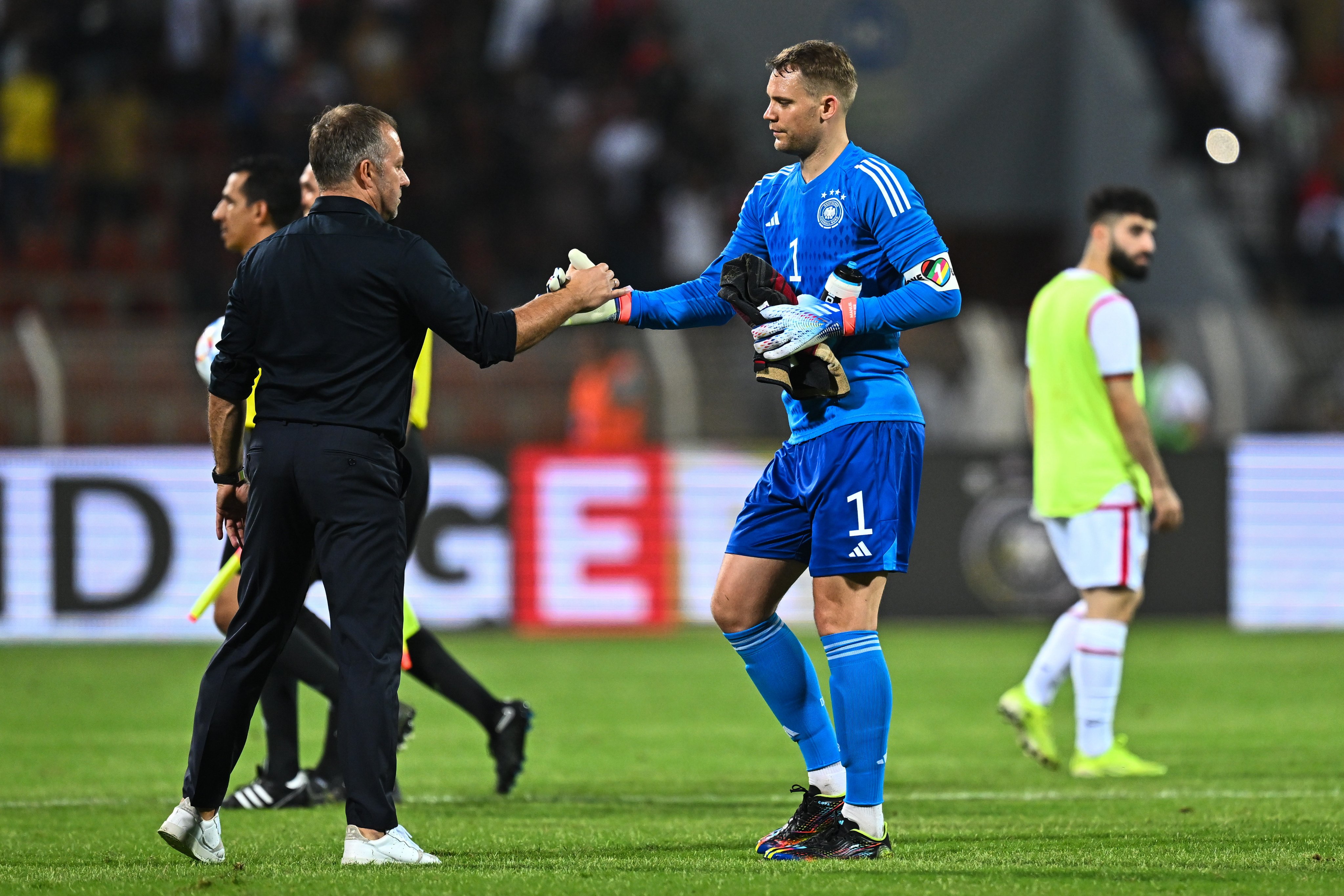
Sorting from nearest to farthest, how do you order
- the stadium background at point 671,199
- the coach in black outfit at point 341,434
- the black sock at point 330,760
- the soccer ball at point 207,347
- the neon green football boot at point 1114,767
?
the coach in black outfit at point 341,434
the soccer ball at point 207,347
the black sock at point 330,760
the neon green football boot at point 1114,767
the stadium background at point 671,199

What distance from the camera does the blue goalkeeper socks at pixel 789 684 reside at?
17.6ft

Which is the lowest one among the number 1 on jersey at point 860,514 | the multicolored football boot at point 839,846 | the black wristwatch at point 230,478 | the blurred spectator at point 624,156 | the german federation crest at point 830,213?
the multicolored football boot at point 839,846

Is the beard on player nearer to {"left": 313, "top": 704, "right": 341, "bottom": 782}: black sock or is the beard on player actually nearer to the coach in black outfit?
the coach in black outfit

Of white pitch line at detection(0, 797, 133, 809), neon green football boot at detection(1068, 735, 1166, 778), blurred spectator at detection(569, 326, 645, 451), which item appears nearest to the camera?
white pitch line at detection(0, 797, 133, 809)

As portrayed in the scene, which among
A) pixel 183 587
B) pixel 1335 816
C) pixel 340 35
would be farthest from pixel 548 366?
pixel 1335 816

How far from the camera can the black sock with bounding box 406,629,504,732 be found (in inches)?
271

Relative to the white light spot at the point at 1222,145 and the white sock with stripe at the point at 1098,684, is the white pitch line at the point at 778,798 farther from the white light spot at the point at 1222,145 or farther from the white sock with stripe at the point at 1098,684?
the white light spot at the point at 1222,145

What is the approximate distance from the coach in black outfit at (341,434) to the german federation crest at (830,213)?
857 mm

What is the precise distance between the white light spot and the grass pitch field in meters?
9.33

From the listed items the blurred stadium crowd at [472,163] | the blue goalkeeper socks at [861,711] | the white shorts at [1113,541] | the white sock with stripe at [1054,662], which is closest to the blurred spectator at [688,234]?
the blurred stadium crowd at [472,163]

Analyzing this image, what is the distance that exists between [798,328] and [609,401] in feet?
30.5

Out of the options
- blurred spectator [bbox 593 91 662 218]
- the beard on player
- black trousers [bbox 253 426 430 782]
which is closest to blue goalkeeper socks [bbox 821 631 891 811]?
black trousers [bbox 253 426 430 782]

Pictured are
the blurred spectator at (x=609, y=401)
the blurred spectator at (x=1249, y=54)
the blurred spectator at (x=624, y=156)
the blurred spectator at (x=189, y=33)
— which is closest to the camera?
the blurred spectator at (x=609, y=401)

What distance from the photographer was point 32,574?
12977 mm
